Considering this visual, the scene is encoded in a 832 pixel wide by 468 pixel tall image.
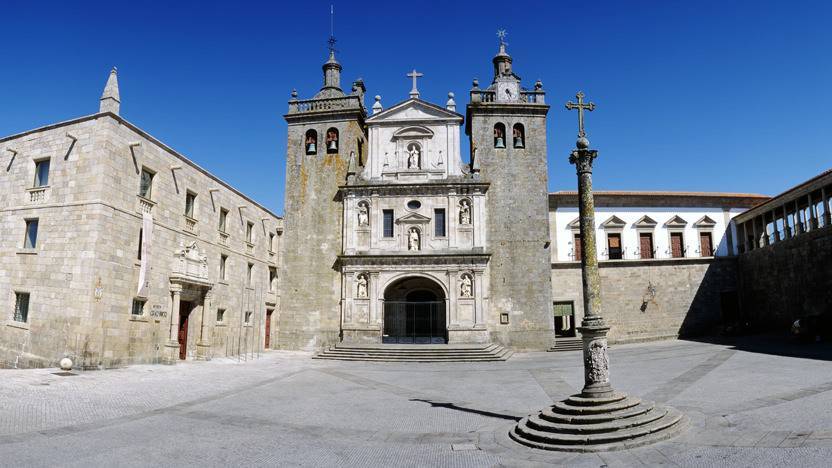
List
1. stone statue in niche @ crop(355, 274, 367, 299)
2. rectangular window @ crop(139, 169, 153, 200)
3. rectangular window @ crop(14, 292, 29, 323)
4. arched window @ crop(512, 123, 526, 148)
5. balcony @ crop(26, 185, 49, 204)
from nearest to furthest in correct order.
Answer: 1. rectangular window @ crop(14, 292, 29, 323)
2. balcony @ crop(26, 185, 49, 204)
3. rectangular window @ crop(139, 169, 153, 200)
4. stone statue in niche @ crop(355, 274, 367, 299)
5. arched window @ crop(512, 123, 526, 148)

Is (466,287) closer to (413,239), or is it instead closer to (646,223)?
(413,239)

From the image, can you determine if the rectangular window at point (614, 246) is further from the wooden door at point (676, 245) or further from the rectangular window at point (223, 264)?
the rectangular window at point (223, 264)

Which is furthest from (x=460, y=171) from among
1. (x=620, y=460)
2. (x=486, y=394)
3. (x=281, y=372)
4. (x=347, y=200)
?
(x=620, y=460)

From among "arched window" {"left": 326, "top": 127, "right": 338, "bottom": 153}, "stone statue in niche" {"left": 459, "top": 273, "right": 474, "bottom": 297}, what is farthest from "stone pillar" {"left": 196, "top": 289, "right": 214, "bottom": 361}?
"stone statue in niche" {"left": 459, "top": 273, "right": 474, "bottom": 297}

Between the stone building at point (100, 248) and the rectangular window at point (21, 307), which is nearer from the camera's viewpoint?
the stone building at point (100, 248)

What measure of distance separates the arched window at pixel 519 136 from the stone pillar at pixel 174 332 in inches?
770

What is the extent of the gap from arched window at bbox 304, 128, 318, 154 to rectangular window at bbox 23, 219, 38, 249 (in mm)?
A: 15553

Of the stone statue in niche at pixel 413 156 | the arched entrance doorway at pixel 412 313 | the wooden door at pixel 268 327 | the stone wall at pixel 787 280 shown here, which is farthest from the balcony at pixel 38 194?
the stone wall at pixel 787 280

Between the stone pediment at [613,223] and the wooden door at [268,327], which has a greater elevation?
the stone pediment at [613,223]

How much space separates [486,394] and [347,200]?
697 inches

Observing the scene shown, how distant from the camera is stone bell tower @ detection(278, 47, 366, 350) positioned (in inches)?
1207

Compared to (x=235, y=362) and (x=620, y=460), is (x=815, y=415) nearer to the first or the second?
(x=620, y=460)

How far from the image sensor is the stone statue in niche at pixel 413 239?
3053cm

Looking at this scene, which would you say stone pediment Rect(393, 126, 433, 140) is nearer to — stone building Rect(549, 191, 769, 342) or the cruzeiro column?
stone building Rect(549, 191, 769, 342)
